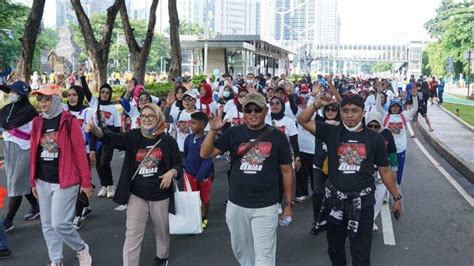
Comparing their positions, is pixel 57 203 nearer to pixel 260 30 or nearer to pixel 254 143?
pixel 254 143

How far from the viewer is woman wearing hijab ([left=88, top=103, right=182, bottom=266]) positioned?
4.76 meters

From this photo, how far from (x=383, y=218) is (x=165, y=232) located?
11.7ft

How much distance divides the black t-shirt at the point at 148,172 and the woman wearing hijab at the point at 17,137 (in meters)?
1.89

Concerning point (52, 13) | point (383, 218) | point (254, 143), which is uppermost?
point (52, 13)

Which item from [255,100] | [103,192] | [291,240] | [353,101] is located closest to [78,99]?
[103,192]

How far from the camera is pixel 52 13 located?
158 meters

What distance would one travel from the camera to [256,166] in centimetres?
429

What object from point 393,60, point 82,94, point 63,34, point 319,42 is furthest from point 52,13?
point 82,94

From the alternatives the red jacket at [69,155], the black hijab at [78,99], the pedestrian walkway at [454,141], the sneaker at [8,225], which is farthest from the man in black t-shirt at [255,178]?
the pedestrian walkway at [454,141]

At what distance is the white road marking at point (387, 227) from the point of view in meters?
6.47

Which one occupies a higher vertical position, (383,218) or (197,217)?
(197,217)

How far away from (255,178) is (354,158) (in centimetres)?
76

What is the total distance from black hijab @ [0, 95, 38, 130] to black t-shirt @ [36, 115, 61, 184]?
124 centimetres

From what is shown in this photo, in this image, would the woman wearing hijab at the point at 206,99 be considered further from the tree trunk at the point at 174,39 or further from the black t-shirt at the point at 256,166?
the tree trunk at the point at 174,39
